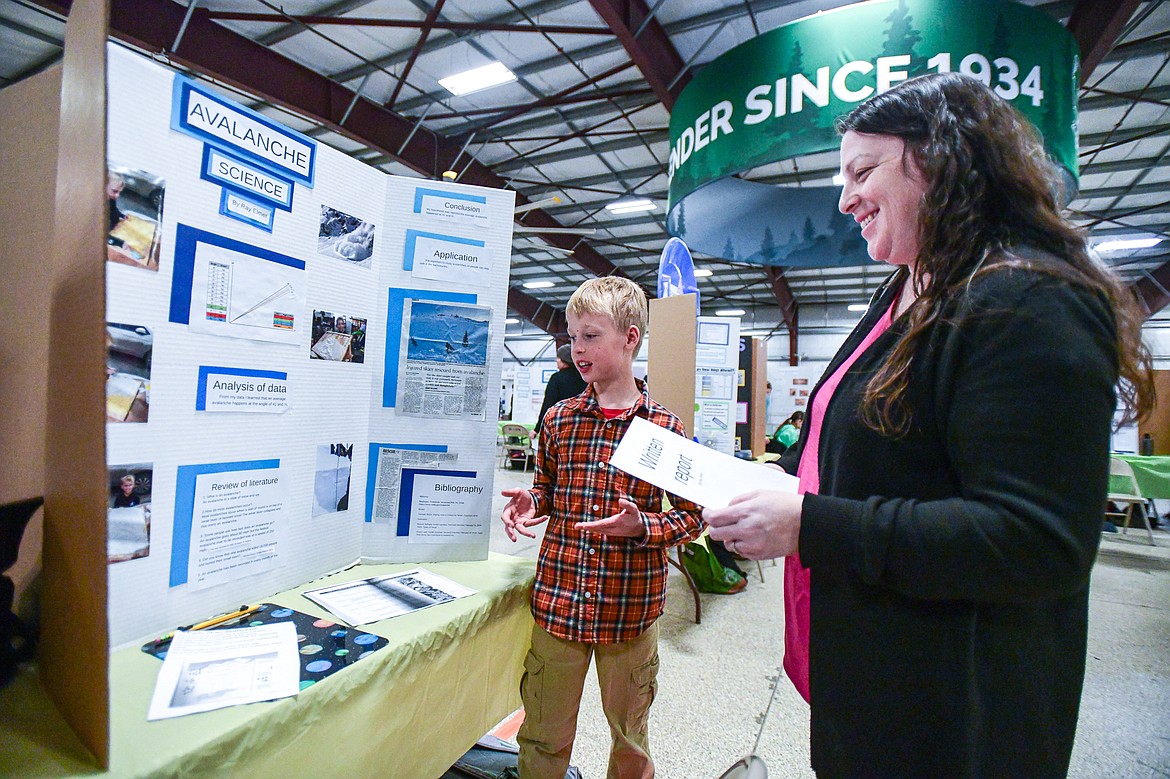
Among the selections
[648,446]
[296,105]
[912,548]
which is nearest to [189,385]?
[648,446]

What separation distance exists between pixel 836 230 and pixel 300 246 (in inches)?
124

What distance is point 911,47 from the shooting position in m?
1.84

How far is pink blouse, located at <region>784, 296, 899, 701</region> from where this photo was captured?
0.86m

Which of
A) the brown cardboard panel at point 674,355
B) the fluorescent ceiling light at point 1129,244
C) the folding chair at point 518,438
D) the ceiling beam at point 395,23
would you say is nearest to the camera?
the brown cardboard panel at point 674,355

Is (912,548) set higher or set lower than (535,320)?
lower

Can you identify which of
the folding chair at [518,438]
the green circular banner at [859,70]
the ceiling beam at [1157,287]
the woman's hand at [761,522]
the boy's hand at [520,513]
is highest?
the ceiling beam at [1157,287]

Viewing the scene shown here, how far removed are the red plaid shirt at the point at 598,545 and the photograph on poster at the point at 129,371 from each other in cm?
84

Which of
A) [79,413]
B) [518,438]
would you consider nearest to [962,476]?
[79,413]

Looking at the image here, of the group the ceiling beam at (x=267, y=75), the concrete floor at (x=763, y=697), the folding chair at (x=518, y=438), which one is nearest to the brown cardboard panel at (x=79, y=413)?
the concrete floor at (x=763, y=697)

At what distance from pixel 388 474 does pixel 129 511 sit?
53 cm

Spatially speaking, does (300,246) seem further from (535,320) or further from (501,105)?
(535,320)

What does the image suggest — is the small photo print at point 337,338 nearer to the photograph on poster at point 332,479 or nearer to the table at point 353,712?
the photograph on poster at point 332,479

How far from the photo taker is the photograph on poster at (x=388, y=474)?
1.33m

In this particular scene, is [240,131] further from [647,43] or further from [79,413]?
[647,43]
